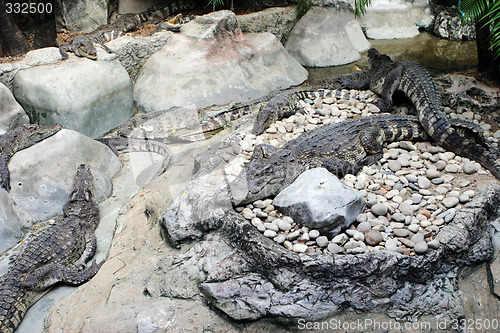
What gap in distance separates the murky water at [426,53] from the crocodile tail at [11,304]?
6.41 meters

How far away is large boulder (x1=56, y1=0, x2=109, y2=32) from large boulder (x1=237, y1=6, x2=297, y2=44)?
2.89 meters

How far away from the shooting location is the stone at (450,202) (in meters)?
3.17

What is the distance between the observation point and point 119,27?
26.3ft

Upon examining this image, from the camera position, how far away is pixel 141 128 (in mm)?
6203

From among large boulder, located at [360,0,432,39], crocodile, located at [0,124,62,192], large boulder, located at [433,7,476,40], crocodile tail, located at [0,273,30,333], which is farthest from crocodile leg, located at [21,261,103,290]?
large boulder, located at [433,7,476,40]

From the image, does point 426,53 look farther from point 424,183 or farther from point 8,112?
point 8,112

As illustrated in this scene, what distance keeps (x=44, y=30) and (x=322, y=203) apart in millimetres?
6209

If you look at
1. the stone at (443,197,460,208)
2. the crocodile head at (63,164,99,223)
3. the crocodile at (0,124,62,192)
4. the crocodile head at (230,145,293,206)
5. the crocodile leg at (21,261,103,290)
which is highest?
the crocodile head at (230,145,293,206)

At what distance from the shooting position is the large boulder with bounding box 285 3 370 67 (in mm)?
8703

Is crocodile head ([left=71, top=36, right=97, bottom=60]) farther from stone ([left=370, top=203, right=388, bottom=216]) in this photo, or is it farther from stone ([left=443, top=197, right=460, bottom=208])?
stone ([left=443, top=197, right=460, bottom=208])

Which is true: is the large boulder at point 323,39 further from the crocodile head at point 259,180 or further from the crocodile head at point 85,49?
the crocodile head at point 259,180

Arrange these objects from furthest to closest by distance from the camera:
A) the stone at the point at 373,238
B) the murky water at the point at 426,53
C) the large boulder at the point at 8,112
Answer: the murky water at the point at 426,53
the large boulder at the point at 8,112
the stone at the point at 373,238

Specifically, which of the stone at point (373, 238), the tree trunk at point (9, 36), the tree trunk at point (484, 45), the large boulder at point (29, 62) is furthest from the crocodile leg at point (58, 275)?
the tree trunk at point (484, 45)

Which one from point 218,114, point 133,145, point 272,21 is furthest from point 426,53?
point 133,145
